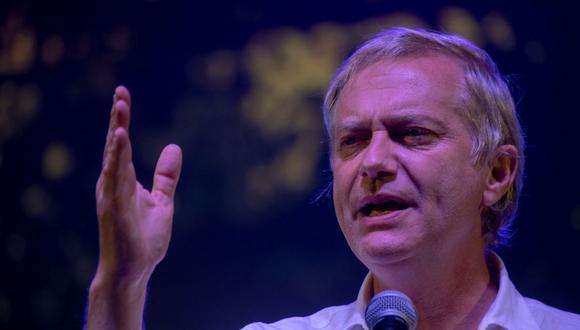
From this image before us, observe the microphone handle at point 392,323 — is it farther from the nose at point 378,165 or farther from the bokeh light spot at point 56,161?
the bokeh light spot at point 56,161

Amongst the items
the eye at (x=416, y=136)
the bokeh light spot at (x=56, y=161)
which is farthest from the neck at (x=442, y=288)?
the bokeh light spot at (x=56, y=161)

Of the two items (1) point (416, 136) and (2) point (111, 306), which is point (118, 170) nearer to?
(2) point (111, 306)

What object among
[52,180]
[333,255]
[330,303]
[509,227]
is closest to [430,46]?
[509,227]

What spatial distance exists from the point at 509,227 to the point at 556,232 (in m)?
0.16

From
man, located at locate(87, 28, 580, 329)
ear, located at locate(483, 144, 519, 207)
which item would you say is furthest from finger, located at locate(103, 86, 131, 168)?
ear, located at locate(483, 144, 519, 207)

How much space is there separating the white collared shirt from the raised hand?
1.97 ft

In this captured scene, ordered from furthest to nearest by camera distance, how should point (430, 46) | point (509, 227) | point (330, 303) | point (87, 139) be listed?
point (87, 139) < point (330, 303) < point (509, 227) < point (430, 46)

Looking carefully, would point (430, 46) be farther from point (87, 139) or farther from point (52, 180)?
point (52, 180)

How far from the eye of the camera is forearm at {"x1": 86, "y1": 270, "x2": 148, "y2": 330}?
1.20 metres

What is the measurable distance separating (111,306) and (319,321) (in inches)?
29.4

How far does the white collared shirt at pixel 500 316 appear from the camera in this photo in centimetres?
153

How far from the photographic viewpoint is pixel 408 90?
1.57m

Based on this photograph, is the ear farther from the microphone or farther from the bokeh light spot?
the bokeh light spot

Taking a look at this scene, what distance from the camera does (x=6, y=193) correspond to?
2178 mm
